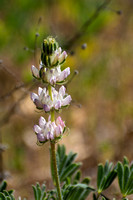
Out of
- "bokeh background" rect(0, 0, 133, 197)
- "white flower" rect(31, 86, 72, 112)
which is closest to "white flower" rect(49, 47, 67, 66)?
"white flower" rect(31, 86, 72, 112)

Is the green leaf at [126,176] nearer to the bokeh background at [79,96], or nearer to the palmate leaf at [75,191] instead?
the palmate leaf at [75,191]

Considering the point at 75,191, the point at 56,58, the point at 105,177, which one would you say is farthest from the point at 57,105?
the point at 75,191

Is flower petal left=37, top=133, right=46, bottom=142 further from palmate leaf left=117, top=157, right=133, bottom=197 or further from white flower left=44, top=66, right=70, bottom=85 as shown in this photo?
palmate leaf left=117, top=157, right=133, bottom=197

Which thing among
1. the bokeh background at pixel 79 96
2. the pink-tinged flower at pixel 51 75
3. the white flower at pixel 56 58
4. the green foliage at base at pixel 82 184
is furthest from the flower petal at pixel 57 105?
the bokeh background at pixel 79 96

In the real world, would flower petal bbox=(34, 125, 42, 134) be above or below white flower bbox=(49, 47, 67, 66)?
below

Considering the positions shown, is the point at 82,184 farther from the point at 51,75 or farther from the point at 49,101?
the point at 51,75

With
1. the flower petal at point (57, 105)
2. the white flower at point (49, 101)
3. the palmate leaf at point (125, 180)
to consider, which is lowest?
the palmate leaf at point (125, 180)

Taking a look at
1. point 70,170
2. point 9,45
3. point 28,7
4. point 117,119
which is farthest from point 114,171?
point 28,7

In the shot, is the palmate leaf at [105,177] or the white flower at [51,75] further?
the palmate leaf at [105,177]
